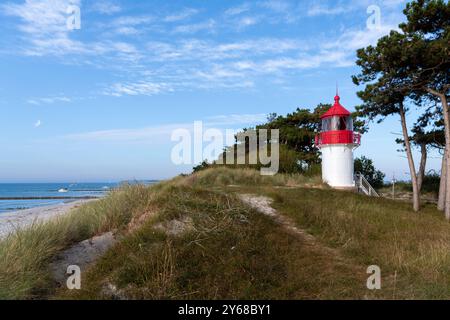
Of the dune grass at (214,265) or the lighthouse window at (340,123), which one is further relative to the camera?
the lighthouse window at (340,123)

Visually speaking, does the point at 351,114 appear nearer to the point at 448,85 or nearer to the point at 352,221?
the point at 448,85

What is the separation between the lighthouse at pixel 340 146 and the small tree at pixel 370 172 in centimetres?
1046

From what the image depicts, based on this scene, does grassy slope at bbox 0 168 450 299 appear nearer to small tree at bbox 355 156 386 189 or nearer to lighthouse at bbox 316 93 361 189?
lighthouse at bbox 316 93 361 189

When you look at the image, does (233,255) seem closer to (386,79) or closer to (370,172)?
(386,79)

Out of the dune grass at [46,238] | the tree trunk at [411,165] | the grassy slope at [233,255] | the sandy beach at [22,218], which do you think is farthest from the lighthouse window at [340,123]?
the sandy beach at [22,218]

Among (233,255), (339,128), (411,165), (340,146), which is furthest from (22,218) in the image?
(411,165)

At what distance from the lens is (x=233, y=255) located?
6.69 metres

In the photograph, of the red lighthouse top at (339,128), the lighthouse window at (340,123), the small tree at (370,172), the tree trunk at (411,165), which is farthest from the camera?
the small tree at (370,172)

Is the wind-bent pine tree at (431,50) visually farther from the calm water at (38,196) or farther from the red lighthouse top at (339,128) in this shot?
the calm water at (38,196)

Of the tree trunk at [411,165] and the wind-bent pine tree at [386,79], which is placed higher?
the wind-bent pine tree at [386,79]

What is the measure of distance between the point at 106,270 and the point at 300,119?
1104 inches

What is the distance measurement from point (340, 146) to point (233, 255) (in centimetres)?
1482

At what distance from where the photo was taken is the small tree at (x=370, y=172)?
1179 inches

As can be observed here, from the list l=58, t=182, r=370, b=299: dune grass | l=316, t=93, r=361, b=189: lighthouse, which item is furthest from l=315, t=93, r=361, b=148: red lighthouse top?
l=58, t=182, r=370, b=299: dune grass
